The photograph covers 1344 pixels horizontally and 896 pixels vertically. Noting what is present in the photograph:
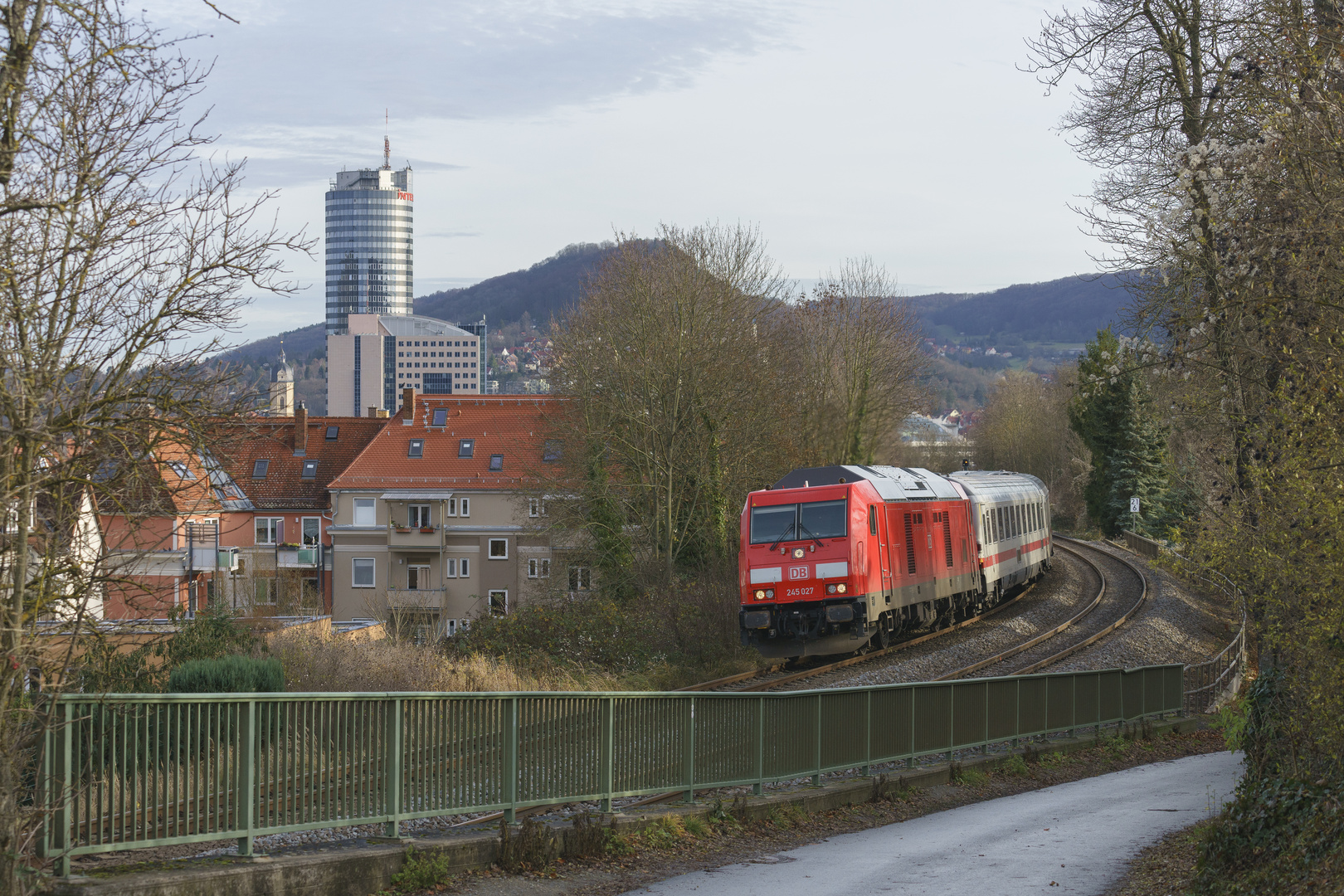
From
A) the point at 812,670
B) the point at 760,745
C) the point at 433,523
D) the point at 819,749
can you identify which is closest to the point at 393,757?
the point at 760,745

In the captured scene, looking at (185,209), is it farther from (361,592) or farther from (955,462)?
(955,462)

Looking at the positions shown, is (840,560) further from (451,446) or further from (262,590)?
(451,446)

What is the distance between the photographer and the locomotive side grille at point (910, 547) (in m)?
25.9

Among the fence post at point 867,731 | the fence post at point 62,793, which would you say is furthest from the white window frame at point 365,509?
the fence post at point 62,793

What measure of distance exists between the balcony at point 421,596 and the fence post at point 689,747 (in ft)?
143

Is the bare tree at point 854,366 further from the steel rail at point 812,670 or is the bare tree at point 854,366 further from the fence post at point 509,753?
the fence post at point 509,753

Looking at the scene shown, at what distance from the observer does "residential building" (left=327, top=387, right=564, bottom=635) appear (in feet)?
204

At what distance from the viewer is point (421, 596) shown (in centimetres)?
5909

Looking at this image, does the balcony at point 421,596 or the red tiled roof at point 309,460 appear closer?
the balcony at point 421,596

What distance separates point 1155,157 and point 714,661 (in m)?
13.1

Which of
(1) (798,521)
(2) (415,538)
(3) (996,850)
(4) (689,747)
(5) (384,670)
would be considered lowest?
(2) (415,538)

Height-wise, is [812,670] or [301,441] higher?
[301,441]

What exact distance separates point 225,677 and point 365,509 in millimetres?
49928

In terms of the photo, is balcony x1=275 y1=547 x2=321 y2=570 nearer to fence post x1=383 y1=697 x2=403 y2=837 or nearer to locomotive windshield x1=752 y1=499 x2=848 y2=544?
locomotive windshield x1=752 y1=499 x2=848 y2=544
